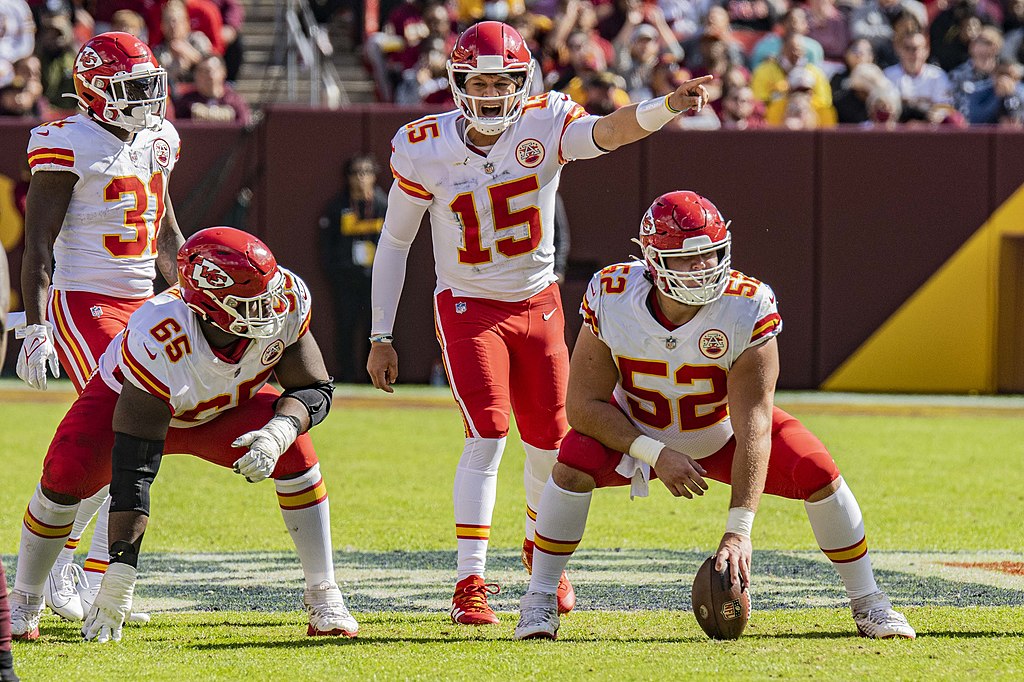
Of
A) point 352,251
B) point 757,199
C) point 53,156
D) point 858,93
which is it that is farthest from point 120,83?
point 858,93

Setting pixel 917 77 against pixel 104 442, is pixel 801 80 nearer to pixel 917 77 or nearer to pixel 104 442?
pixel 917 77

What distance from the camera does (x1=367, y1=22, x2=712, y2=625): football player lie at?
16.9 feet

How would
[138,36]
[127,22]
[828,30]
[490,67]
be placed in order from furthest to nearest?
1. [828,30]
2. [127,22]
3. [138,36]
4. [490,67]

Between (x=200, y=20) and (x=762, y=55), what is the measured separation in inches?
200

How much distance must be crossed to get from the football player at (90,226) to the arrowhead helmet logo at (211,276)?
0.95m

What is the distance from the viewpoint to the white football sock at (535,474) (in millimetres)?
5375

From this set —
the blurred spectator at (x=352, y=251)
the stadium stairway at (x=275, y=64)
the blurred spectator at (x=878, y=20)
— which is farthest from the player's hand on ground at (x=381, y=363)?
the blurred spectator at (x=878, y=20)

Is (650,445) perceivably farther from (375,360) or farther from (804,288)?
(804,288)

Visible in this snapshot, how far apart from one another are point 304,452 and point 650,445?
3.50ft

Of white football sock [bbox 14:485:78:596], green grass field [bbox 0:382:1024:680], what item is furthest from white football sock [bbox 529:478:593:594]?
white football sock [bbox 14:485:78:596]

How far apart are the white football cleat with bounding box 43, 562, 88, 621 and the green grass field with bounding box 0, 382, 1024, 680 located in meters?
0.05

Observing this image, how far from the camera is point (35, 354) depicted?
5.00 meters

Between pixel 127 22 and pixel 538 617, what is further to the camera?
pixel 127 22

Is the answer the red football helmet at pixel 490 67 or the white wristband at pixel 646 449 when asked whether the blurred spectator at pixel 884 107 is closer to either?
the red football helmet at pixel 490 67
